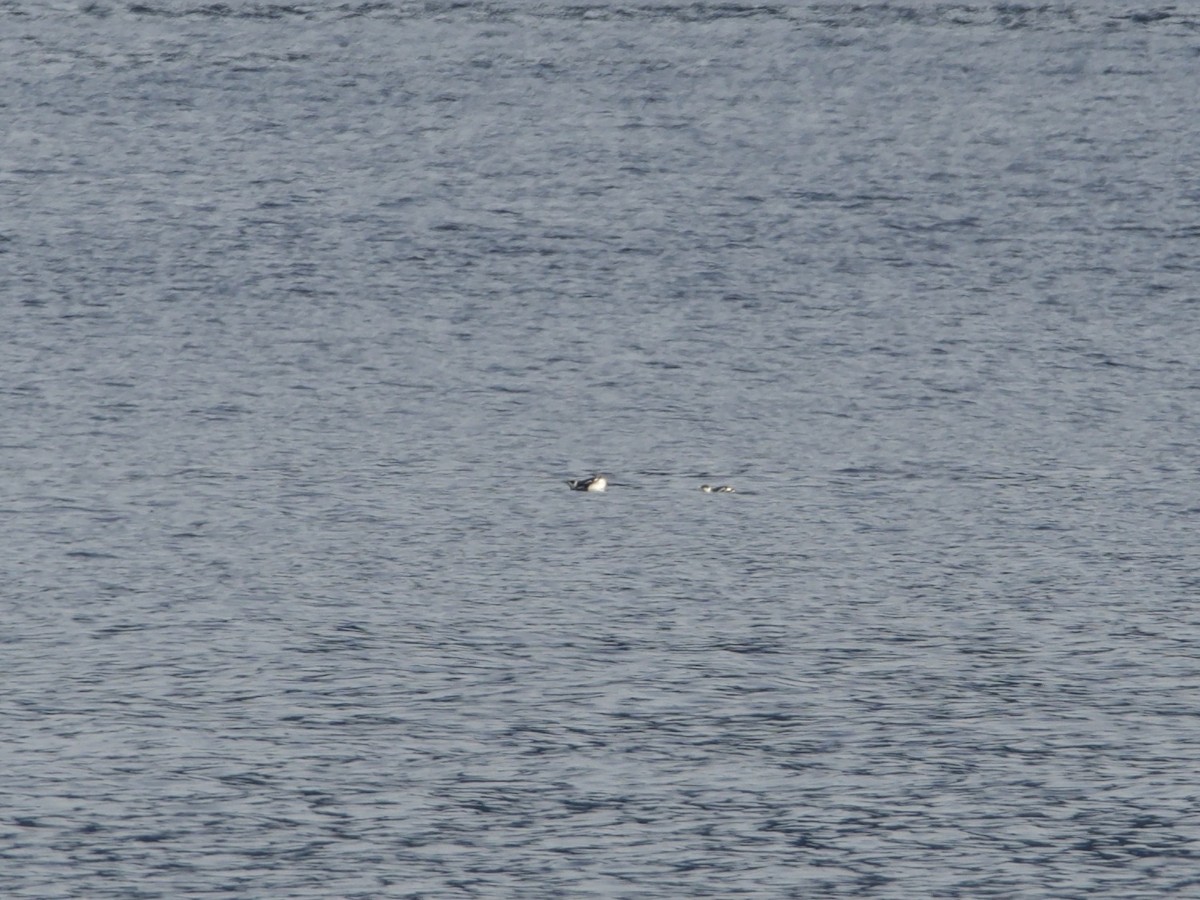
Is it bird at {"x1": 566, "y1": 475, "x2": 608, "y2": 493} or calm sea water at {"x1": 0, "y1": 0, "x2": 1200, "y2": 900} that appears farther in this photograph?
bird at {"x1": 566, "y1": 475, "x2": 608, "y2": 493}

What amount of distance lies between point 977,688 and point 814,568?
15.0 feet

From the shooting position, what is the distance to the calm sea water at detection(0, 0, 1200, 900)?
967 inches

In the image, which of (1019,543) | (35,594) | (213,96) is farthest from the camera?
(213,96)

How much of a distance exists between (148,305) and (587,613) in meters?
18.8

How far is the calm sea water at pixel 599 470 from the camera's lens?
2456cm

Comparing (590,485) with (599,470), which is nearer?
(590,485)

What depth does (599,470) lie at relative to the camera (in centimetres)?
3650

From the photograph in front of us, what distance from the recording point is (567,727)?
87.7ft

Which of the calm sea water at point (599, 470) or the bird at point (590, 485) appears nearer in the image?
the calm sea water at point (599, 470)

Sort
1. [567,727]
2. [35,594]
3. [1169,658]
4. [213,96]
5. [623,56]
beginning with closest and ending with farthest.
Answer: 1. [567,727]
2. [1169,658]
3. [35,594]
4. [213,96]
5. [623,56]

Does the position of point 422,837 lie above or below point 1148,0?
below

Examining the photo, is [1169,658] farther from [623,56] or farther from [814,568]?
[623,56]

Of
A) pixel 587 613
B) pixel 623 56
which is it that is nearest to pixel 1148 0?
pixel 623 56

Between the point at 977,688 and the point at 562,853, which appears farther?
the point at 977,688
